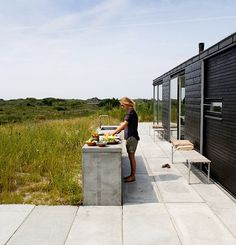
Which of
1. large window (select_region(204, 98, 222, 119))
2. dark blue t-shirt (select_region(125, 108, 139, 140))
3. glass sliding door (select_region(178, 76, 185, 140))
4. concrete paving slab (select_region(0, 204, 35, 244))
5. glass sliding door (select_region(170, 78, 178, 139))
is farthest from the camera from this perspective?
glass sliding door (select_region(170, 78, 178, 139))

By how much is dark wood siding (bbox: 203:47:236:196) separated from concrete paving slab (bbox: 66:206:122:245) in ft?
7.12

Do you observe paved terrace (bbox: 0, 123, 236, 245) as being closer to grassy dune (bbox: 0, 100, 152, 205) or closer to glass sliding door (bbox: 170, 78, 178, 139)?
grassy dune (bbox: 0, 100, 152, 205)

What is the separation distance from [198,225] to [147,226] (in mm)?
669

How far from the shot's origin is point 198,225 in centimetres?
459


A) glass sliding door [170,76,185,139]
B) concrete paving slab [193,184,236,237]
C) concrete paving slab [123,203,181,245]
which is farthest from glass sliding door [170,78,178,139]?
concrete paving slab [123,203,181,245]

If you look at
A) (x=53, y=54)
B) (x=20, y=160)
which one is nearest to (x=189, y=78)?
(x=20, y=160)

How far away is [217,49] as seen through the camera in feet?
21.2

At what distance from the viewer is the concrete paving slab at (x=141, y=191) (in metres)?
5.66

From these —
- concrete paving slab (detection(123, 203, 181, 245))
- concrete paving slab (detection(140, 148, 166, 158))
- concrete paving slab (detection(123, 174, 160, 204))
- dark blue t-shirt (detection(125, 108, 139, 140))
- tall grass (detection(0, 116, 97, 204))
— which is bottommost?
concrete paving slab (detection(123, 203, 181, 245))

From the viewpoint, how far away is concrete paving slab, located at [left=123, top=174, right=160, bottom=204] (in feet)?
18.6

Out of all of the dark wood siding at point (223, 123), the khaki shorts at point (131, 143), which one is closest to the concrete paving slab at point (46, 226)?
the khaki shorts at point (131, 143)

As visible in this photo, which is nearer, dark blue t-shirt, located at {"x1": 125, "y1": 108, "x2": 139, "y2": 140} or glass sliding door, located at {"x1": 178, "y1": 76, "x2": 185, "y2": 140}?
dark blue t-shirt, located at {"x1": 125, "y1": 108, "x2": 139, "y2": 140}

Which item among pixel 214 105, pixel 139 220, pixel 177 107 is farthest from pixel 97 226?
pixel 177 107

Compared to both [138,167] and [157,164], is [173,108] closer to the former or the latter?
[157,164]
